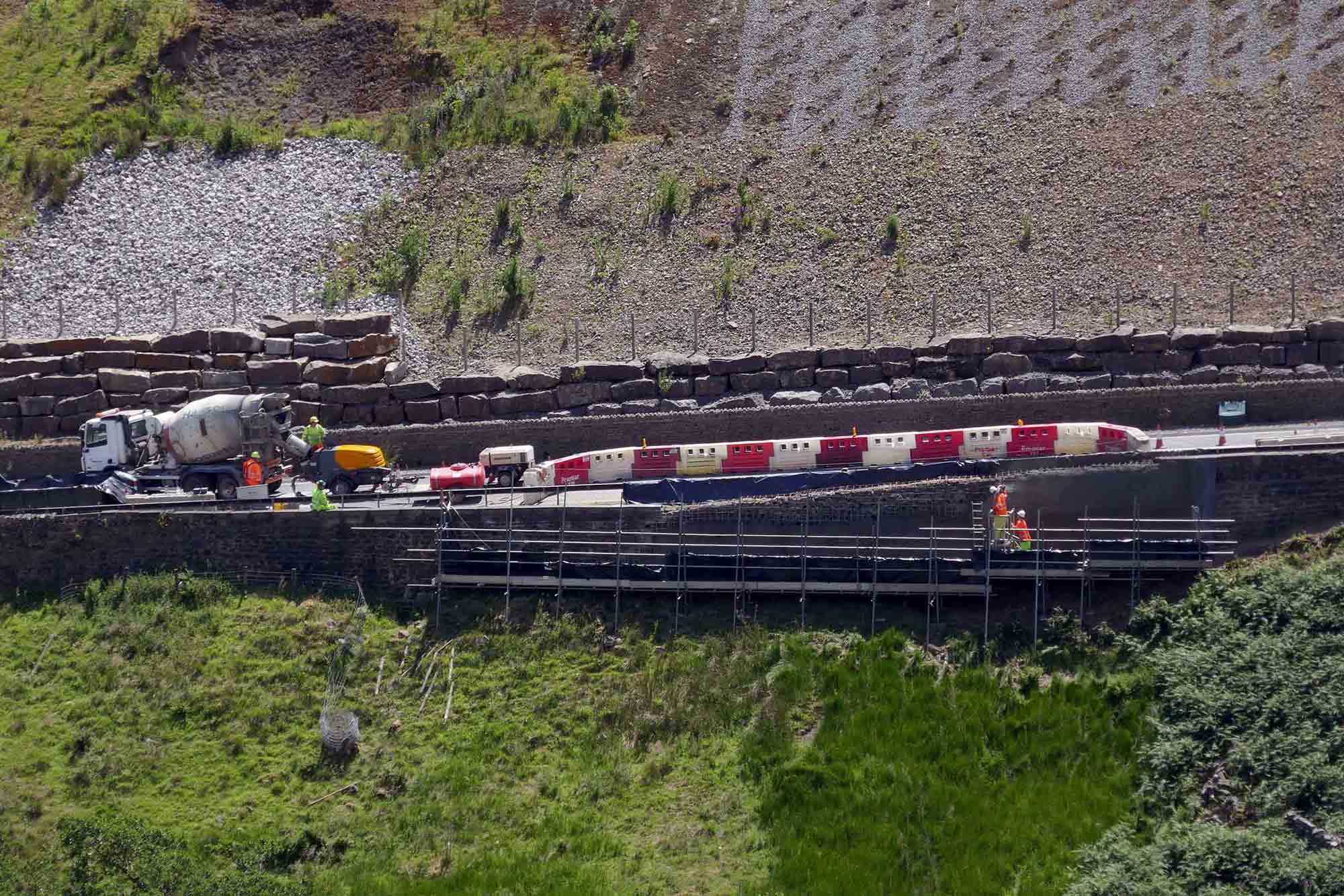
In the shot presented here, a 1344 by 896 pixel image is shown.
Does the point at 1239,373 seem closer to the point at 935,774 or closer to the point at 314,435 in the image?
the point at 935,774

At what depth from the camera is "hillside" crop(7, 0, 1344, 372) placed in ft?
140

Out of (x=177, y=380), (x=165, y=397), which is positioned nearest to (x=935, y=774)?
(x=165, y=397)

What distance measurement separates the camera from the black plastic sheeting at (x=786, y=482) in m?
34.0

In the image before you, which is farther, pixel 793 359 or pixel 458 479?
pixel 793 359

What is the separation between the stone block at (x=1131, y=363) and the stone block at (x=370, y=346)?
48.1ft

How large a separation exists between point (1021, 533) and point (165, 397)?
734 inches

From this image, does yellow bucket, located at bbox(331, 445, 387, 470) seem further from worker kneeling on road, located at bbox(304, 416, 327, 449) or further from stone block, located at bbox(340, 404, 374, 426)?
stone block, located at bbox(340, 404, 374, 426)

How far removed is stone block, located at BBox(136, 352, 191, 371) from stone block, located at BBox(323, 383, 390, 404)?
356 cm

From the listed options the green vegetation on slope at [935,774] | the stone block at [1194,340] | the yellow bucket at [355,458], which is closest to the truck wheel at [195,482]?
the yellow bucket at [355,458]

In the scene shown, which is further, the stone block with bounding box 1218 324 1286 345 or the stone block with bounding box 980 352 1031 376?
the stone block with bounding box 980 352 1031 376

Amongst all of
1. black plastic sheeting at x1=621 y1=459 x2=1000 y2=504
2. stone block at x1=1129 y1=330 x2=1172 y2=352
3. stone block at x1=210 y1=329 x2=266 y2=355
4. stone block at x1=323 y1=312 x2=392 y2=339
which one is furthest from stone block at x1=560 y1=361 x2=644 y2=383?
stone block at x1=1129 y1=330 x2=1172 y2=352

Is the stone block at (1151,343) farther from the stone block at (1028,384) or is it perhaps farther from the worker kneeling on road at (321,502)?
the worker kneeling on road at (321,502)

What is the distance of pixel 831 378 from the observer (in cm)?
3984

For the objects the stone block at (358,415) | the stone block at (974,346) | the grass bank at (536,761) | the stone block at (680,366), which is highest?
the stone block at (974,346)
